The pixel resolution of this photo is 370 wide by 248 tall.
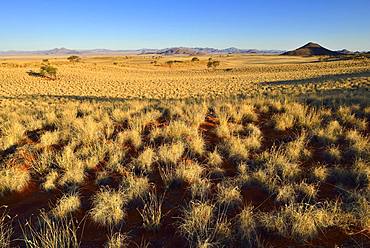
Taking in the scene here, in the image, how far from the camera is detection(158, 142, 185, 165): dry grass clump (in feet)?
20.8

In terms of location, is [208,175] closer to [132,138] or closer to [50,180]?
[132,138]

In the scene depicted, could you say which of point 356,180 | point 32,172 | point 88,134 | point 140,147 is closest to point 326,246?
point 356,180

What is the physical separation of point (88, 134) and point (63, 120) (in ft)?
Answer: 7.08

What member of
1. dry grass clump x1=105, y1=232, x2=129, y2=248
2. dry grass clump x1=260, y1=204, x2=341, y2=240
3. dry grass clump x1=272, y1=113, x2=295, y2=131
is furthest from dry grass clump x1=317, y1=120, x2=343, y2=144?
dry grass clump x1=105, y1=232, x2=129, y2=248

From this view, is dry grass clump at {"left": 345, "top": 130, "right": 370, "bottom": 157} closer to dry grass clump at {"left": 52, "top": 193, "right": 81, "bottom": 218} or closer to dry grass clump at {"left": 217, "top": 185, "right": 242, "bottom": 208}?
dry grass clump at {"left": 217, "top": 185, "right": 242, "bottom": 208}

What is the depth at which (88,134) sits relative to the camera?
7.99 metres

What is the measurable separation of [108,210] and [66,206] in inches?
27.1

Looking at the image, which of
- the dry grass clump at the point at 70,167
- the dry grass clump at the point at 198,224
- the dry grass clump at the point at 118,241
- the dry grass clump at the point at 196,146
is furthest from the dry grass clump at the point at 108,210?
the dry grass clump at the point at 196,146

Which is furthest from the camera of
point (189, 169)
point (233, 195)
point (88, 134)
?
point (88, 134)

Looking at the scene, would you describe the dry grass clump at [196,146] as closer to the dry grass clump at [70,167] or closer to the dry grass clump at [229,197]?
the dry grass clump at [229,197]

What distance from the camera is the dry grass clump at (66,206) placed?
181 inches

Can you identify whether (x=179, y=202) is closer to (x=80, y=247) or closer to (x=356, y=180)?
(x=80, y=247)

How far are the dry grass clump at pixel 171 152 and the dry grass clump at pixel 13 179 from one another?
2597 mm

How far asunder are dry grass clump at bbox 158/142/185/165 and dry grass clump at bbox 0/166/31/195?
2597 millimetres
